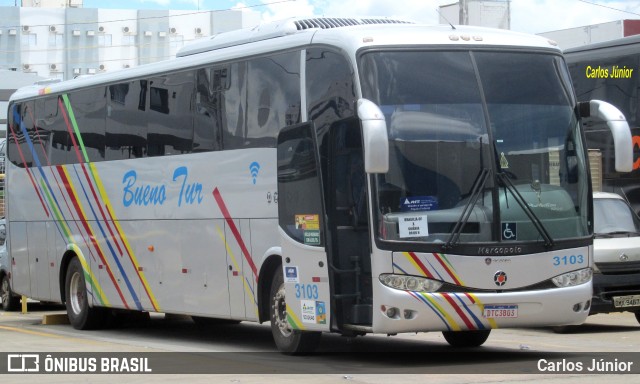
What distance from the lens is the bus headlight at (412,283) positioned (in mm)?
12336

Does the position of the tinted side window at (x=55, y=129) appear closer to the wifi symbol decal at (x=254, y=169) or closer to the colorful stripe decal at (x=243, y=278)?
the colorful stripe decal at (x=243, y=278)

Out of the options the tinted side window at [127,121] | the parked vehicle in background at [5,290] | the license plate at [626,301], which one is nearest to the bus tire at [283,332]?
the tinted side window at [127,121]

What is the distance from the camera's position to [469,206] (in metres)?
12.4

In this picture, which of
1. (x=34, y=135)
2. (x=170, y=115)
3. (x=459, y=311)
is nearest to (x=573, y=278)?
(x=459, y=311)

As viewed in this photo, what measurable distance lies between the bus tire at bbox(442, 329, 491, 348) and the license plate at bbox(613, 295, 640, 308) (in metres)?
3.01

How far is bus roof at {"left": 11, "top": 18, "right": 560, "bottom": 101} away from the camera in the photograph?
1304 cm

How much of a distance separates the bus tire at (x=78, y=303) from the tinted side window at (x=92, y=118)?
1.97 metres

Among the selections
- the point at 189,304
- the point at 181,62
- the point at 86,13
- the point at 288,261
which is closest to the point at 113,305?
the point at 189,304

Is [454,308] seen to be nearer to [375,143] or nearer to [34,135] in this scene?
[375,143]

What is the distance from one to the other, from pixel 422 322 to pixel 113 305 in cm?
753

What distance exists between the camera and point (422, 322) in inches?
487

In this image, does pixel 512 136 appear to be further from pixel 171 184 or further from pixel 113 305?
pixel 113 305

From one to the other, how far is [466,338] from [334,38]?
13.8 ft

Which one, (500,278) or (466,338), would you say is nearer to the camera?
(500,278)
